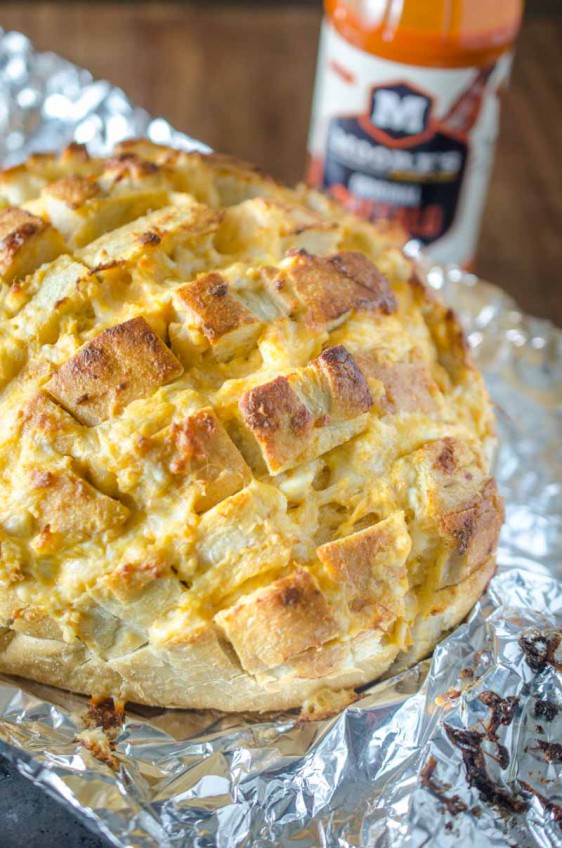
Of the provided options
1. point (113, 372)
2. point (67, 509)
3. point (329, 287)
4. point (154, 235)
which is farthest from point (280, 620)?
point (154, 235)

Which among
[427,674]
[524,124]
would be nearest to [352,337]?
[427,674]

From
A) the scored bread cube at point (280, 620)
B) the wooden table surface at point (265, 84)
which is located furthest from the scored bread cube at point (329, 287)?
the wooden table surface at point (265, 84)

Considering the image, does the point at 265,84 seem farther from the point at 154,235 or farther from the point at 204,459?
the point at 204,459

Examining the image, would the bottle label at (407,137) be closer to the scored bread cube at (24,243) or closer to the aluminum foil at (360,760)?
the scored bread cube at (24,243)

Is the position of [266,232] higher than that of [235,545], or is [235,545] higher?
[266,232]

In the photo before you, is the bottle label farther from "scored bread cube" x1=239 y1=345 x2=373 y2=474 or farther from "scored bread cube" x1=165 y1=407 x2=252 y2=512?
"scored bread cube" x1=165 y1=407 x2=252 y2=512

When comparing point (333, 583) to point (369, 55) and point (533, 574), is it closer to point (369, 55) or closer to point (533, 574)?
point (533, 574)
